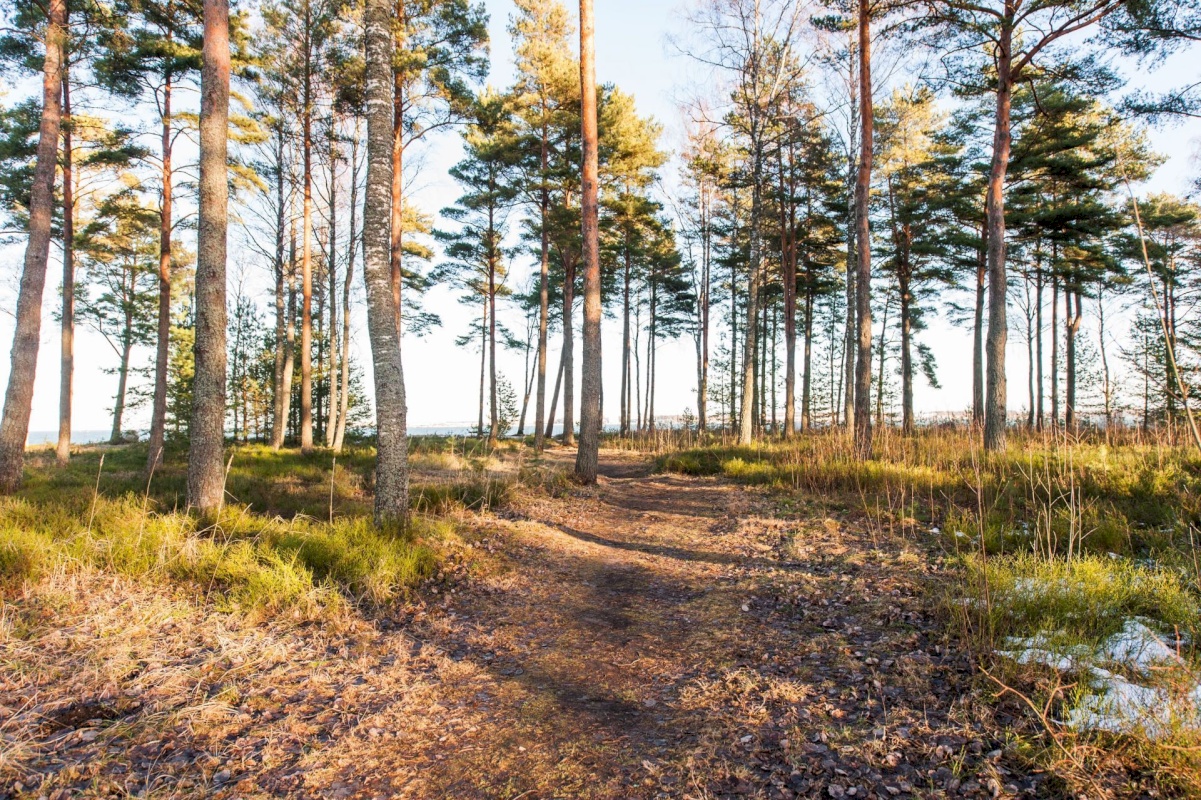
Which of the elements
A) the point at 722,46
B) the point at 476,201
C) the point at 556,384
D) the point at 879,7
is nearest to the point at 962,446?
the point at 879,7

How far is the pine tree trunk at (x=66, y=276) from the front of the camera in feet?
39.0

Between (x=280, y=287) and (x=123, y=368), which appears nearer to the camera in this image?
(x=280, y=287)

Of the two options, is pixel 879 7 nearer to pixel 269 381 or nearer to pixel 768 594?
pixel 768 594

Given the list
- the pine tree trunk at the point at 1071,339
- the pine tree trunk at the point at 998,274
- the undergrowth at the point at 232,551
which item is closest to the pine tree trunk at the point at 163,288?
the undergrowth at the point at 232,551

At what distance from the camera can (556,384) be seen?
2509 cm

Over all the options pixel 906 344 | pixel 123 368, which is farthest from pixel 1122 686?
pixel 123 368

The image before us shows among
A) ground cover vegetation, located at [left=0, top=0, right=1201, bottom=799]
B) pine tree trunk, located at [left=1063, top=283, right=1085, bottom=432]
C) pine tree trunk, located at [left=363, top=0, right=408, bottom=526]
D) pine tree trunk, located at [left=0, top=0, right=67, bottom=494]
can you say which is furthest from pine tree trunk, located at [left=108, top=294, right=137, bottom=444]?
pine tree trunk, located at [left=1063, top=283, right=1085, bottom=432]

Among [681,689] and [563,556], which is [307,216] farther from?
[681,689]

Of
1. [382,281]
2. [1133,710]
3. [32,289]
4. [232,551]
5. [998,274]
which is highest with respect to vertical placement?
[998,274]

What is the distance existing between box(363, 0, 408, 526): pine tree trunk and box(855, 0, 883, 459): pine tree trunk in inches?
328

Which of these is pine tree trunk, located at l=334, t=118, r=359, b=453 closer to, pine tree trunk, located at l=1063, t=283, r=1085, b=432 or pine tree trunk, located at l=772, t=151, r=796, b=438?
pine tree trunk, located at l=772, t=151, r=796, b=438

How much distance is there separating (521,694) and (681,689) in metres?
0.95

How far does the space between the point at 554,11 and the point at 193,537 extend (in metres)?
18.5

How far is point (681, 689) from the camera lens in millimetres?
3072
